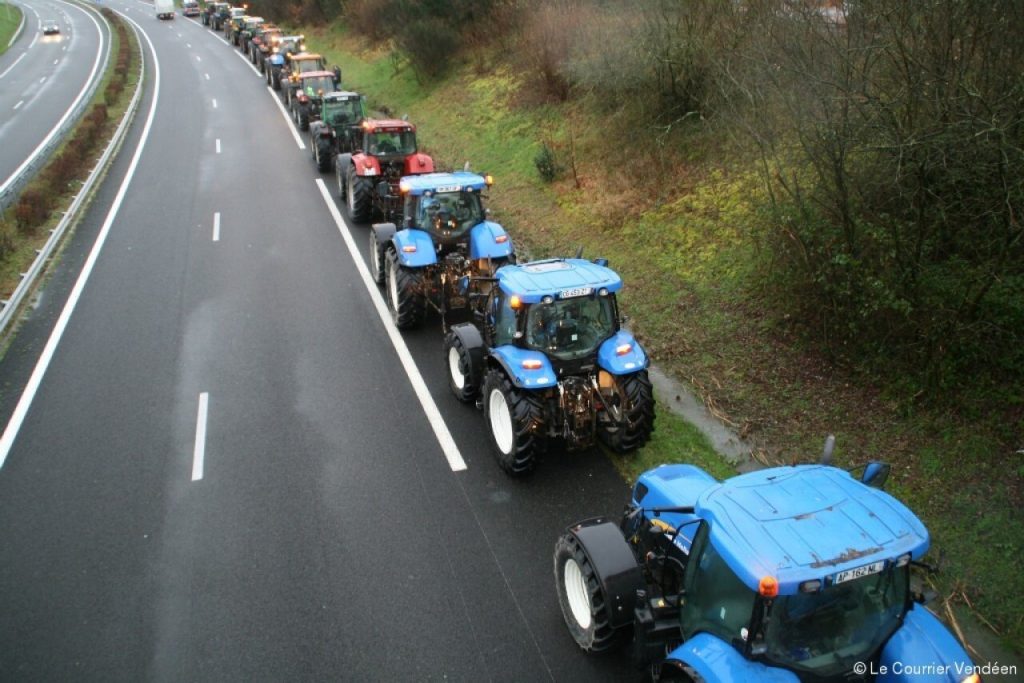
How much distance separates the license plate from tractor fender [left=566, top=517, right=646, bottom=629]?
5.31ft

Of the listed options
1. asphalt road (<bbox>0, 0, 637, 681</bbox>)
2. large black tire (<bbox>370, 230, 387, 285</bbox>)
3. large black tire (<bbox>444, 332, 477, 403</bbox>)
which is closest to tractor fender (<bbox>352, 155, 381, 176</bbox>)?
asphalt road (<bbox>0, 0, 637, 681</bbox>)

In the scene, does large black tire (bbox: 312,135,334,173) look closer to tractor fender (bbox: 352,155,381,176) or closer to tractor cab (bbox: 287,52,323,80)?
tractor fender (bbox: 352,155,381,176)

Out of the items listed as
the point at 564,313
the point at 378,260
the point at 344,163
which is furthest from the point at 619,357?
the point at 344,163

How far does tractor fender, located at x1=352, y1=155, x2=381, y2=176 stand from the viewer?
16312 mm

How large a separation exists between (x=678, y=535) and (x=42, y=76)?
46.4m

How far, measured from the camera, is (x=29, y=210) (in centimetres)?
1694

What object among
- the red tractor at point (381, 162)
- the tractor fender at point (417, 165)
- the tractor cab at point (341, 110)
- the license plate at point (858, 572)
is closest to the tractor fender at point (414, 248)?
the red tractor at point (381, 162)

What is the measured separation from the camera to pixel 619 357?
7953 mm

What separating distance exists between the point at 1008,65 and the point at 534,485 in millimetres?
6364

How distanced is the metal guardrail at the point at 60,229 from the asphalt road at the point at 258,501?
0.41 m

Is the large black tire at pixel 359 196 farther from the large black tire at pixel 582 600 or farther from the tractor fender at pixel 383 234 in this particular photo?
the large black tire at pixel 582 600

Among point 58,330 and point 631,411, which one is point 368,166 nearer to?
point 58,330

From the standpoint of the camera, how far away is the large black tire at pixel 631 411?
311 inches

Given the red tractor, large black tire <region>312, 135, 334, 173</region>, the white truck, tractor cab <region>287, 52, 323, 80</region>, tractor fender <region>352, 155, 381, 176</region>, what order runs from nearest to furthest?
tractor fender <region>352, 155, 381, 176</region> < the red tractor < large black tire <region>312, 135, 334, 173</region> < tractor cab <region>287, 52, 323, 80</region> < the white truck
